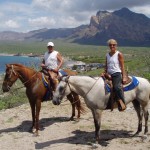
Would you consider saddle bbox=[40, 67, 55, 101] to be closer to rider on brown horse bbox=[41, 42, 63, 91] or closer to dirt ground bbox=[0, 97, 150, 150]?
rider on brown horse bbox=[41, 42, 63, 91]

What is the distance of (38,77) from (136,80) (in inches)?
129

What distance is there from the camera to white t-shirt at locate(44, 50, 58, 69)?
10375 millimetres

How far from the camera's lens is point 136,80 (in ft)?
29.5

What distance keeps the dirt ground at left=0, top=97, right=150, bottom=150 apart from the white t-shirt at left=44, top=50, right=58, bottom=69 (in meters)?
2.12

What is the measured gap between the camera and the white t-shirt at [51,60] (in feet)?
34.0

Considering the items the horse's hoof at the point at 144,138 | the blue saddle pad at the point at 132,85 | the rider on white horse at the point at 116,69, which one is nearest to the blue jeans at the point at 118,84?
the rider on white horse at the point at 116,69

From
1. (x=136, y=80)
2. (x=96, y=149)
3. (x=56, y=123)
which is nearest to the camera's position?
(x=96, y=149)

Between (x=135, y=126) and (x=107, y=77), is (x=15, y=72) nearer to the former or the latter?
(x=107, y=77)

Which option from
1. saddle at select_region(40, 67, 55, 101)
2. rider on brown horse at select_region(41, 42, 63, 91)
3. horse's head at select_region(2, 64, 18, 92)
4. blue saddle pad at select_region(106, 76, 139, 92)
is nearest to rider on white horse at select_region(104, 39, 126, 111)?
blue saddle pad at select_region(106, 76, 139, 92)

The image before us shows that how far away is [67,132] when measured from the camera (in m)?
10.2

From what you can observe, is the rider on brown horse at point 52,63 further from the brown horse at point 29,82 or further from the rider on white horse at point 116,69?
the rider on white horse at point 116,69

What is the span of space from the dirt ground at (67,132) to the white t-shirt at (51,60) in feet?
6.94

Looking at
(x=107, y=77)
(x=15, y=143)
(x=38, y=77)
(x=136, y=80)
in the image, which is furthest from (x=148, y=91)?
(x=15, y=143)

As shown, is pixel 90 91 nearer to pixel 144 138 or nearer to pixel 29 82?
pixel 144 138
